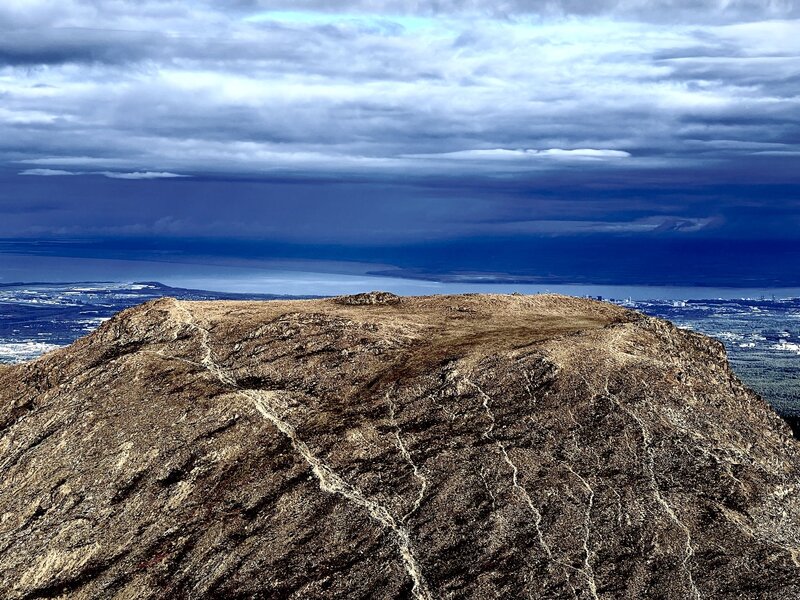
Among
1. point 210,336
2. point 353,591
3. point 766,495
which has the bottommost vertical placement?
point 353,591

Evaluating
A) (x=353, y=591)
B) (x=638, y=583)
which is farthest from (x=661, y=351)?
(x=353, y=591)

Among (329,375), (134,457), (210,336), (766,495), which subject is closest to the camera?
(766,495)

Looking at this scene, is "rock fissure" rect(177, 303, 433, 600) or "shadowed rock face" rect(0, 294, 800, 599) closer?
"rock fissure" rect(177, 303, 433, 600)

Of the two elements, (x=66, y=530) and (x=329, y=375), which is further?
(x=329, y=375)

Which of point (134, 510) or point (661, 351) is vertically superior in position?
point (661, 351)

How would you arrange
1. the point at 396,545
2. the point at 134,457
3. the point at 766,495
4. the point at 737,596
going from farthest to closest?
1. the point at 134,457
2. the point at 766,495
3. the point at 396,545
4. the point at 737,596

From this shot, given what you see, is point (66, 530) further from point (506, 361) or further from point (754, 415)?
point (754, 415)

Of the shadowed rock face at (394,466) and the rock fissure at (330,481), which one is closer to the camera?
the rock fissure at (330,481)

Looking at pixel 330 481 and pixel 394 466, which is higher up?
pixel 394 466
